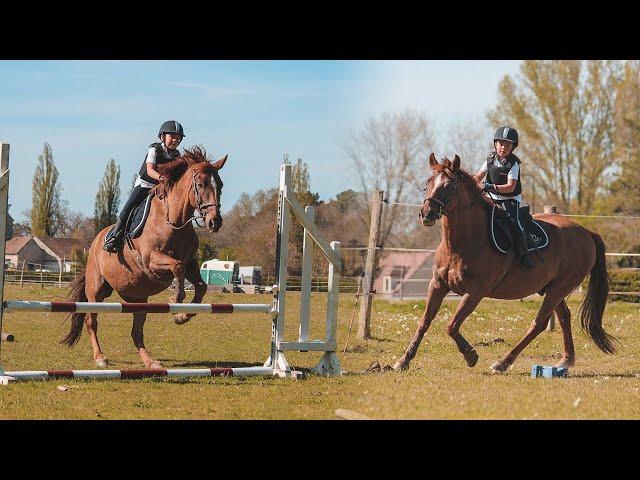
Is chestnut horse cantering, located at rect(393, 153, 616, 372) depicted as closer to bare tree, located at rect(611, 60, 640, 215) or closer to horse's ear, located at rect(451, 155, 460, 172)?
horse's ear, located at rect(451, 155, 460, 172)

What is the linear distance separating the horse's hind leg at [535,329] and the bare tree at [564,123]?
9.83m

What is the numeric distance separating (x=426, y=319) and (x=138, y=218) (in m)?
2.78

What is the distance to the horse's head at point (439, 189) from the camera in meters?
6.90

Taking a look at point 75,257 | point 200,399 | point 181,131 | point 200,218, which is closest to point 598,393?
point 200,399

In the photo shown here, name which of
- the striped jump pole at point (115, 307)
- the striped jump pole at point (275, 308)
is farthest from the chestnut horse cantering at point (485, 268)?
the striped jump pole at point (115, 307)

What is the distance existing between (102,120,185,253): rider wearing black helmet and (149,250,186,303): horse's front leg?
0.55 metres

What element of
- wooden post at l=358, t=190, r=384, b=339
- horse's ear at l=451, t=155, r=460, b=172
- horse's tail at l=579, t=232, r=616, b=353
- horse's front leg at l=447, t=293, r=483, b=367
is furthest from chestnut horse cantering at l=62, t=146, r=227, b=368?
horse's tail at l=579, t=232, r=616, b=353

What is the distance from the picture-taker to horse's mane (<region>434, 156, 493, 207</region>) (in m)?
7.04

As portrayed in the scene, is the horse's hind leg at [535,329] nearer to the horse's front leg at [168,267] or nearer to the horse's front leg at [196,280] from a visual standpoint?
the horse's front leg at [196,280]

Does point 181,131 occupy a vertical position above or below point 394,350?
above

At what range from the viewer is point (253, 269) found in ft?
39.3

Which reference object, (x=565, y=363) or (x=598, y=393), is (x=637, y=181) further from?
(x=598, y=393)

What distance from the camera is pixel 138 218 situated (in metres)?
7.43

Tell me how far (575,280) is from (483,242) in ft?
4.88
